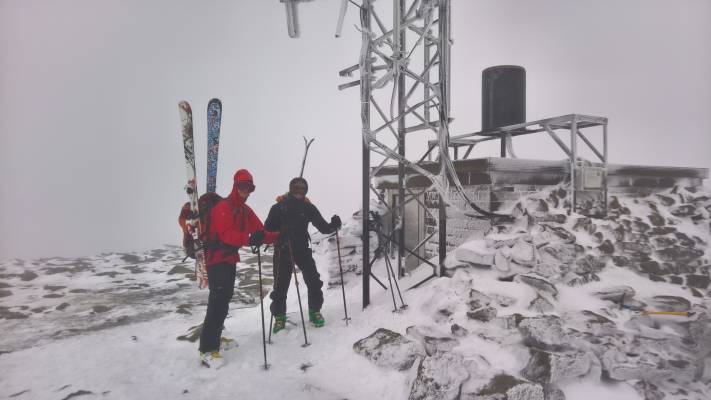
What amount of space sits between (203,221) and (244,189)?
0.68 meters

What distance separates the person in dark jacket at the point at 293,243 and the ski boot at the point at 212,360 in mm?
1030

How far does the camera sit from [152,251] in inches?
687

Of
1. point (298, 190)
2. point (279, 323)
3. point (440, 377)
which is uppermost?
point (298, 190)

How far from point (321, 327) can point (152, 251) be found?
15.7m

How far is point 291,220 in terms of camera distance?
5352 millimetres

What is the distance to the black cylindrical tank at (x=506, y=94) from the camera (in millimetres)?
9062

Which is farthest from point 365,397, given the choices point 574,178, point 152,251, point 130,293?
point 152,251

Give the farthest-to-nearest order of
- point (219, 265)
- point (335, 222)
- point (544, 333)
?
1. point (335, 222)
2. point (219, 265)
3. point (544, 333)

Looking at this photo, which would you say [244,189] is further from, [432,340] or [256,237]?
[432,340]

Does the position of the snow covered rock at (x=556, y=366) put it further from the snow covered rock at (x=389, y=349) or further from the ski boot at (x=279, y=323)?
the ski boot at (x=279, y=323)

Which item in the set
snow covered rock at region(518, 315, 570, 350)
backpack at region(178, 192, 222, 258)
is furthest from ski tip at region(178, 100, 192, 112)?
snow covered rock at region(518, 315, 570, 350)

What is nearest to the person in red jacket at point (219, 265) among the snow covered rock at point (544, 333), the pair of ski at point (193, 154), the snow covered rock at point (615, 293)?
the pair of ski at point (193, 154)

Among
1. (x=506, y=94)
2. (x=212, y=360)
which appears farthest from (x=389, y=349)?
(x=506, y=94)

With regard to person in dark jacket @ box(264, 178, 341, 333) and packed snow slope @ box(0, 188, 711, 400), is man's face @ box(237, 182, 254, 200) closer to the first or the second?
person in dark jacket @ box(264, 178, 341, 333)
